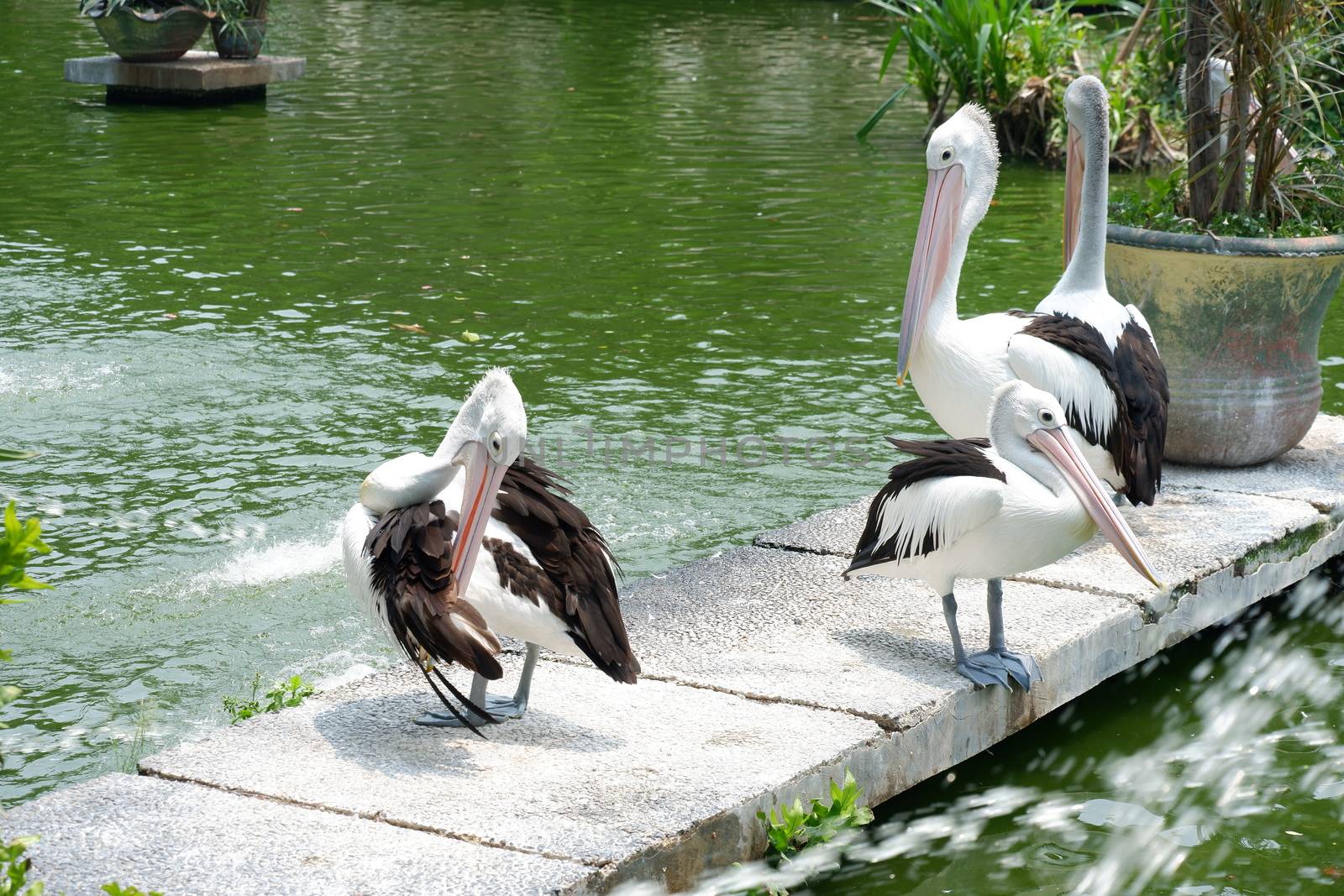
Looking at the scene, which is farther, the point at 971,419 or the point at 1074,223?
the point at 1074,223

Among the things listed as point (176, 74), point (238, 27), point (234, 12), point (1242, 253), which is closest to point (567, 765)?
point (1242, 253)

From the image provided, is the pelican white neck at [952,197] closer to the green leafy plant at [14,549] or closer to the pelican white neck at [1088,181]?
the pelican white neck at [1088,181]

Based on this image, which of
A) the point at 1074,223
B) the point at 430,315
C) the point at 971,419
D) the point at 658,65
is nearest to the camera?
the point at 971,419

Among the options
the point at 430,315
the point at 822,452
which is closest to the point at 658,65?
the point at 430,315

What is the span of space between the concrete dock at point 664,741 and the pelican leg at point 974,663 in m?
0.04

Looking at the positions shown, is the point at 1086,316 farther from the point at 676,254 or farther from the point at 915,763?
A: the point at 676,254

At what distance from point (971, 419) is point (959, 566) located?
36.9 inches

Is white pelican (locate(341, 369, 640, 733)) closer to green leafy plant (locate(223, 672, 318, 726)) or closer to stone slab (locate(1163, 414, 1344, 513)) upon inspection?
green leafy plant (locate(223, 672, 318, 726))

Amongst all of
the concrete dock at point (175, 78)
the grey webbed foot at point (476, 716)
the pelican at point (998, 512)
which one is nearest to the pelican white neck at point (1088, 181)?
the pelican at point (998, 512)

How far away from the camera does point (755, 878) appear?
3.24 m

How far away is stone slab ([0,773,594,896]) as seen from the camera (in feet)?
9.31

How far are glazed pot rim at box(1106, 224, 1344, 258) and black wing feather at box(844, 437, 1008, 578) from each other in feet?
5.66

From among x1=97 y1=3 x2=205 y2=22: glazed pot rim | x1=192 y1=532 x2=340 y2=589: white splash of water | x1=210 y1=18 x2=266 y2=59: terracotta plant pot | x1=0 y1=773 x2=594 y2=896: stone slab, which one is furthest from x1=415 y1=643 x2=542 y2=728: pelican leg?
x1=210 y1=18 x2=266 y2=59: terracotta plant pot

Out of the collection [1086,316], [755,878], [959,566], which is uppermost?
[1086,316]
